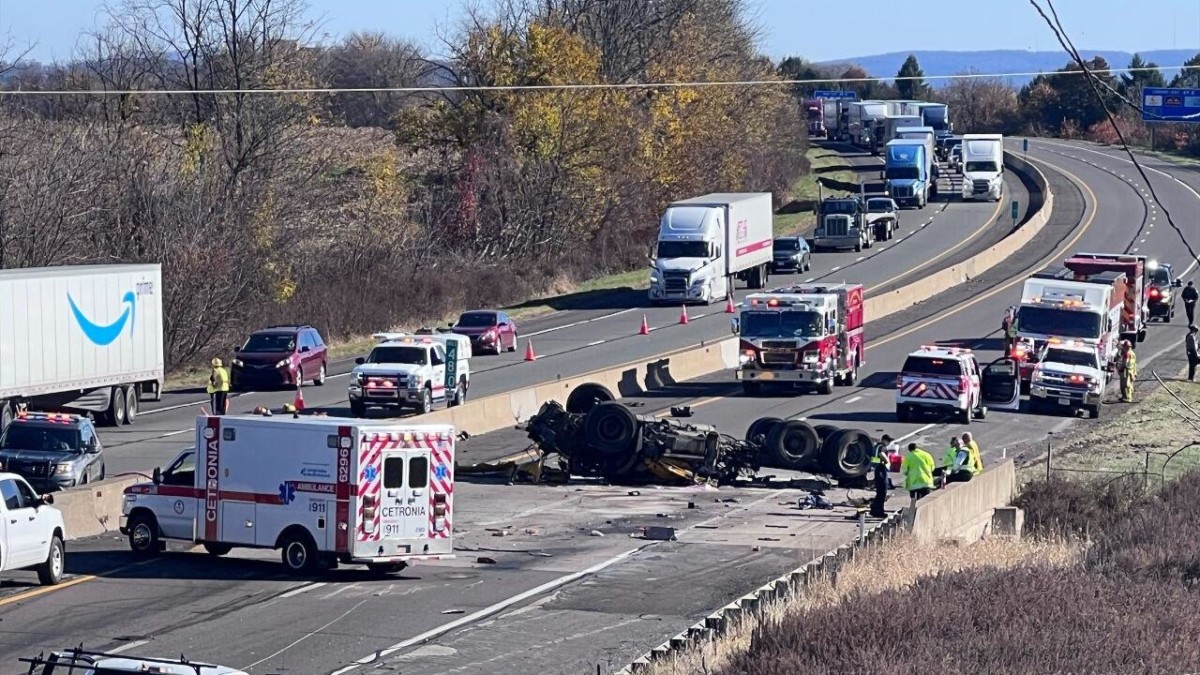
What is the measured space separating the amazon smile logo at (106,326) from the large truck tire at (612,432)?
42.7 feet

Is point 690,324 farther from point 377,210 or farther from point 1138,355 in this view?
point 377,210

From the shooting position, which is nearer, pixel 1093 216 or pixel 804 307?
pixel 804 307

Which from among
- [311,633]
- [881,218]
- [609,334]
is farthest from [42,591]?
[881,218]

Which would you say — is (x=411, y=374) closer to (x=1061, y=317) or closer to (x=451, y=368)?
(x=451, y=368)

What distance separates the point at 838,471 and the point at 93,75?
62.7m

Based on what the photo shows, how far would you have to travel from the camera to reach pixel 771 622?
14.8 m

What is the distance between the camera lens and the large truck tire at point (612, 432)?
105 feet

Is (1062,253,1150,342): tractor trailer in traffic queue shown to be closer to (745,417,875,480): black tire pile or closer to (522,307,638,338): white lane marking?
(522,307,638,338): white lane marking

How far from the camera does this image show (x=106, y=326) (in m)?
39.3

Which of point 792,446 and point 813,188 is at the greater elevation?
point 813,188

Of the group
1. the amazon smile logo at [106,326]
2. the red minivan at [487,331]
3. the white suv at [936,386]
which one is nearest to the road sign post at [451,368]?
the amazon smile logo at [106,326]

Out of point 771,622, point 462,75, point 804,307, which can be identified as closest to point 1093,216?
point 462,75

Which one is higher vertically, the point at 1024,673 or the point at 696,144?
the point at 696,144

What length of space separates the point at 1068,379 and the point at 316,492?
25574mm
